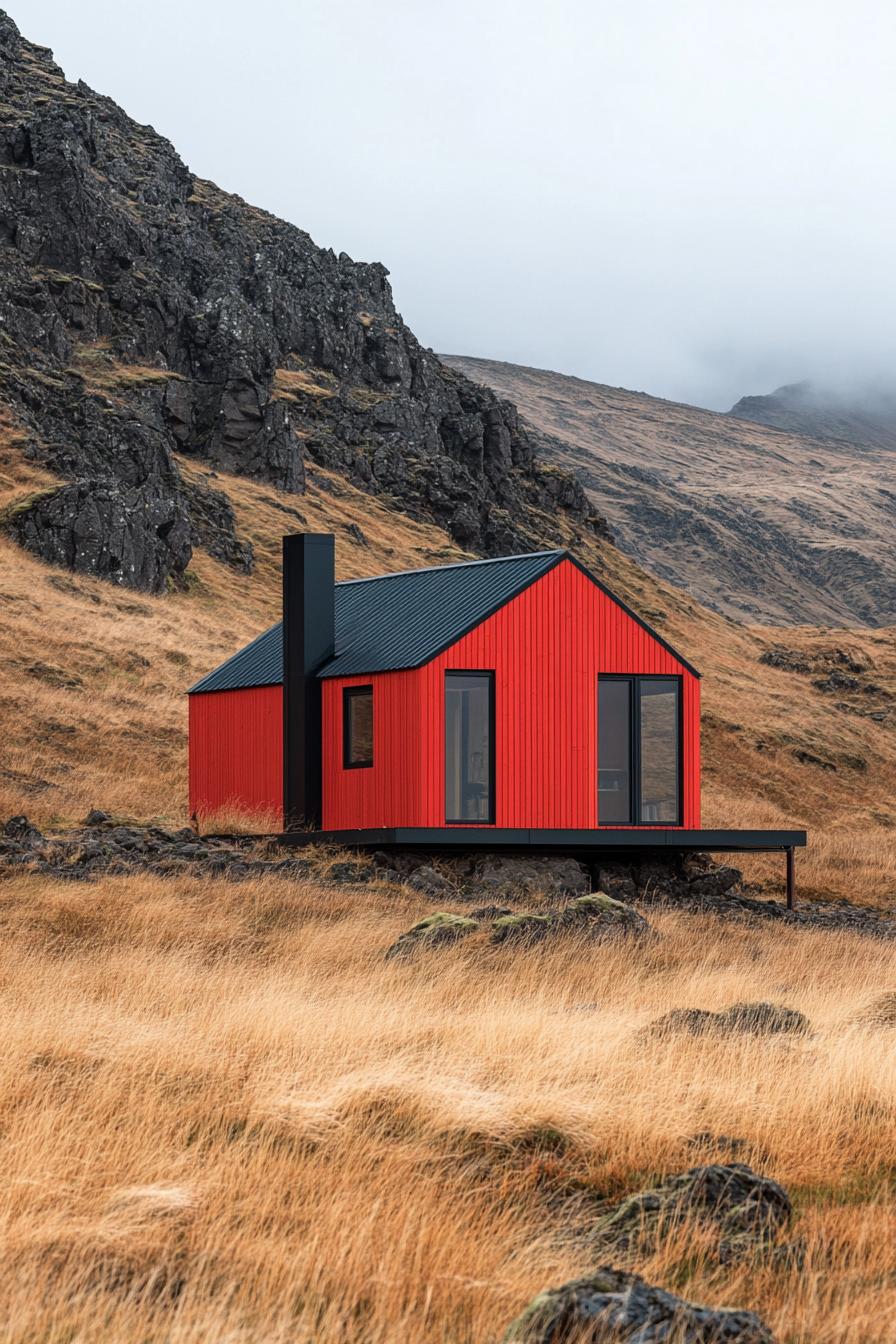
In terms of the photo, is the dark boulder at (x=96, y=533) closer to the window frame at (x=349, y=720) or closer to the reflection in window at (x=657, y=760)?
the window frame at (x=349, y=720)

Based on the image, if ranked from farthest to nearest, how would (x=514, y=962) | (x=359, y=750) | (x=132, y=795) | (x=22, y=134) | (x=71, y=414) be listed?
(x=22, y=134), (x=71, y=414), (x=132, y=795), (x=359, y=750), (x=514, y=962)

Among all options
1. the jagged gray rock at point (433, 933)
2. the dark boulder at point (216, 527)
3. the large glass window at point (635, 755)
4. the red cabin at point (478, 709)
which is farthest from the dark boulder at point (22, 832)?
the dark boulder at point (216, 527)

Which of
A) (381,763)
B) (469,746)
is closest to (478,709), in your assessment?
(469,746)

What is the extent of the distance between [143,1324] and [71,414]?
64.6 metres

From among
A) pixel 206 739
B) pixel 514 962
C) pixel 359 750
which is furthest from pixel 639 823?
pixel 514 962

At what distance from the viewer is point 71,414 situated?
6706cm

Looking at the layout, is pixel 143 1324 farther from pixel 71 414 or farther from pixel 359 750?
pixel 71 414

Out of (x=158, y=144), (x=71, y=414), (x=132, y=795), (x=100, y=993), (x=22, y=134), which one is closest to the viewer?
(x=100, y=993)

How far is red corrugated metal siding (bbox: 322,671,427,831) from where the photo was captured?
73.7 feet

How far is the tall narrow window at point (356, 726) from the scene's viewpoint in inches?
946

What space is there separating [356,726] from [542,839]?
360 cm

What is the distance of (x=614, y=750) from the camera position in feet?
80.1

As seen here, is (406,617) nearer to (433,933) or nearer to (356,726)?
(356,726)

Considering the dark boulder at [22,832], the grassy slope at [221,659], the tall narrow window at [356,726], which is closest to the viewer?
the dark boulder at [22,832]
